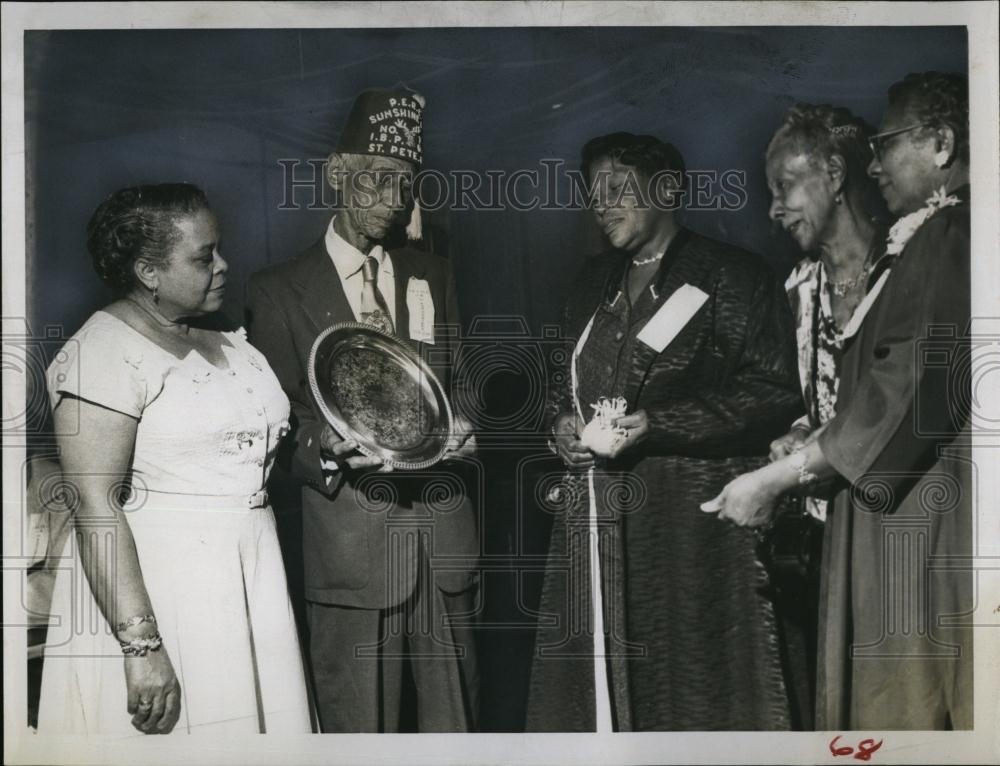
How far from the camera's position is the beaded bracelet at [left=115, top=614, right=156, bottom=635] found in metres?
4.14

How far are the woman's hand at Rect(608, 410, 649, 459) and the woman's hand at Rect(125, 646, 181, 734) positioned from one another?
1.79m

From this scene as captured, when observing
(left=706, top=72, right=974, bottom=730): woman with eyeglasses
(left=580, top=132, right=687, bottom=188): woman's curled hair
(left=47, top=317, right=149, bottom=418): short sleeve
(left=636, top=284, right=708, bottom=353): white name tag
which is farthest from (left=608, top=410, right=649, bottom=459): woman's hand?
(left=47, top=317, right=149, bottom=418): short sleeve

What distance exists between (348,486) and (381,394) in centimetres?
36

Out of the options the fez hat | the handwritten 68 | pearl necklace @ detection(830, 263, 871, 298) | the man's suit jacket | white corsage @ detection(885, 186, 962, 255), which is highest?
the fez hat

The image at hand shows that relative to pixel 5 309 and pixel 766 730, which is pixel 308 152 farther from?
pixel 766 730

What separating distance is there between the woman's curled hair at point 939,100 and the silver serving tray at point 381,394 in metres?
2.03

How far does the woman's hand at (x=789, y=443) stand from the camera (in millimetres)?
4203

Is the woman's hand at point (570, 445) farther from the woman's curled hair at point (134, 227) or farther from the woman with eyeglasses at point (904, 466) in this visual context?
the woman's curled hair at point (134, 227)

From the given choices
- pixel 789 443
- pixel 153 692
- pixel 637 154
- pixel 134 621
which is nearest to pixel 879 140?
pixel 637 154

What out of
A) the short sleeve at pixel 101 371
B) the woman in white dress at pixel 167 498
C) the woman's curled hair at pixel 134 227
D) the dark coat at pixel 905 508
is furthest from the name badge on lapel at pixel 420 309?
the dark coat at pixel 905 508

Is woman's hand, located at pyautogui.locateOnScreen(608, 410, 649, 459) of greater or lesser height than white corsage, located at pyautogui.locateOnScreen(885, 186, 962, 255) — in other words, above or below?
below

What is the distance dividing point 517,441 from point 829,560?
122 centimetres

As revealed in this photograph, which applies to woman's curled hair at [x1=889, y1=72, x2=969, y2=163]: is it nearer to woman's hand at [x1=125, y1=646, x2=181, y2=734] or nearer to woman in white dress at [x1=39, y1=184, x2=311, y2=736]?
woman in white dress at [x1=39, y1=184, x2=311, y2=736]

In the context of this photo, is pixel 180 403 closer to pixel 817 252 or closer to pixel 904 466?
pixel 817 252
